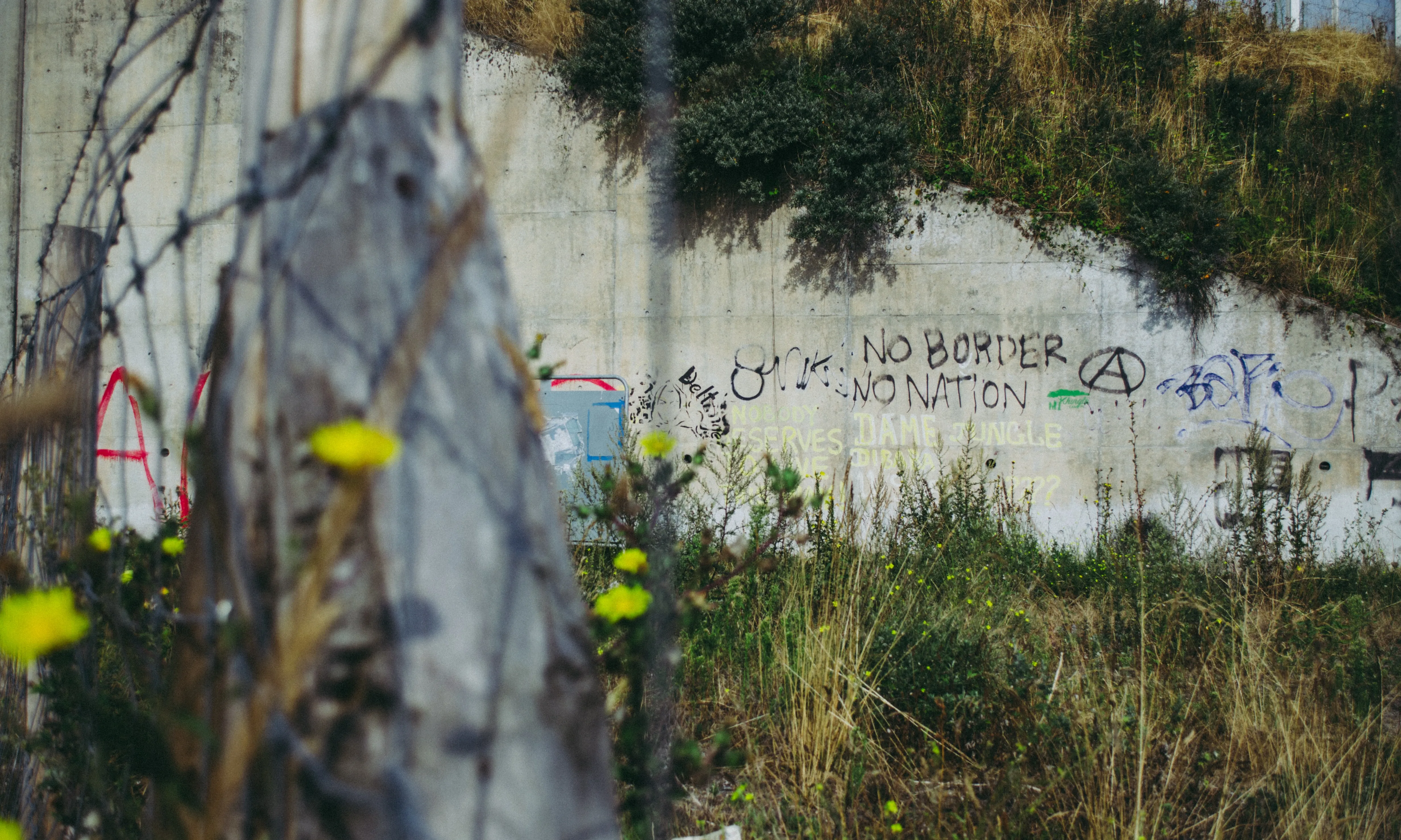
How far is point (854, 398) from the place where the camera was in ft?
21.6

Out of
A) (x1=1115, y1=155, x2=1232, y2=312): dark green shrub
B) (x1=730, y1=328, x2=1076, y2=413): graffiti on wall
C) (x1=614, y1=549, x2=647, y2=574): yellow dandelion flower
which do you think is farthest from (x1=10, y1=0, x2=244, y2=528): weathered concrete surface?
(x1=1115, y1=155, x2=1232, y2=312): dark green shrub

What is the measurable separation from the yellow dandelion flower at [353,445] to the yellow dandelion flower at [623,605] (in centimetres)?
57

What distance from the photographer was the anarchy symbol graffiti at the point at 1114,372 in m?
6.29

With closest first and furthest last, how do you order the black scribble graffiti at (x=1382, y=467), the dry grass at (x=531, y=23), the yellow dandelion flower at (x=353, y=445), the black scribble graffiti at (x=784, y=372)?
1. the yellow dandelion flower at (x=353, y=445)
2. the black scribble graffiti at (x=1382, y=467)
3. the black scribble graffiti at (x=784, y=372)
4. the dry grass at (x=531, y=23)

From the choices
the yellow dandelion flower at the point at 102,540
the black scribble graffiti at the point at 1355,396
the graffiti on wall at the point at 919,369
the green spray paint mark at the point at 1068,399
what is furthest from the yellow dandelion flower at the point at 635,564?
the black scribble graffiti at the point at 1355,396

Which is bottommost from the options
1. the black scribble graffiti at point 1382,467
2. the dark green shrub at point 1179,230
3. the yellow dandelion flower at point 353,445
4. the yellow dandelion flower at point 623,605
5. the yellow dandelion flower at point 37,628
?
the black scribble graffiti at point 1382,467

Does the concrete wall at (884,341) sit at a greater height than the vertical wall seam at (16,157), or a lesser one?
lesser

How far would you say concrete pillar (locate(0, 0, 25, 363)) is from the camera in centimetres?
767

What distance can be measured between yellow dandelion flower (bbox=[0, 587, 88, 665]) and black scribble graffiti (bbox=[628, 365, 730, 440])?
6133mm

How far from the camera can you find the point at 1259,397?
615 cm

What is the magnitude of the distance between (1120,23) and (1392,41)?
341cm

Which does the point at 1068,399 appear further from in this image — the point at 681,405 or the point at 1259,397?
the point at 681,405

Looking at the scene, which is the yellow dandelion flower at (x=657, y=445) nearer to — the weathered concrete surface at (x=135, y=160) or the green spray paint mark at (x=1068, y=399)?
the green spray paint mark at (x=1068, y=399)

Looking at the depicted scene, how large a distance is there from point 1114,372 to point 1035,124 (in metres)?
2.25
